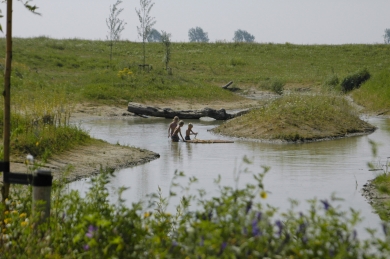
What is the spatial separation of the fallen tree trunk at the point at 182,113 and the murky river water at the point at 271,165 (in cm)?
466

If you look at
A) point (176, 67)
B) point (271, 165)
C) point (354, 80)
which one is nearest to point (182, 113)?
point (271, 165)

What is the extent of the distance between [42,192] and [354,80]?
135ft

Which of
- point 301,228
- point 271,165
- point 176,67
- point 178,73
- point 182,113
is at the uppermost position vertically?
point 176,67

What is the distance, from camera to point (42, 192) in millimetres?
6871

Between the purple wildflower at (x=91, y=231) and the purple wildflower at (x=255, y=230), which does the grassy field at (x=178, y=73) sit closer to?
the purple wildflower at (x=91, y=231)

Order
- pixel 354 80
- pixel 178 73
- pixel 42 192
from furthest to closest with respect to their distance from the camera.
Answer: pixel 178 73 < pixel 354 80 < pixel 42 192

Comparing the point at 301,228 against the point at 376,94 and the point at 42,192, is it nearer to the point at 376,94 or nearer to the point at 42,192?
the point at 42,192

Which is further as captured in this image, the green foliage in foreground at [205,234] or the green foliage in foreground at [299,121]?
the green foliage in foreground at [299,121]

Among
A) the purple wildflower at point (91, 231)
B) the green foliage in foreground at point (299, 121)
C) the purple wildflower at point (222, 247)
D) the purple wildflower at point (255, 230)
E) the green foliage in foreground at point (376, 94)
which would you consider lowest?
the purple wildflower at point (91, 231)

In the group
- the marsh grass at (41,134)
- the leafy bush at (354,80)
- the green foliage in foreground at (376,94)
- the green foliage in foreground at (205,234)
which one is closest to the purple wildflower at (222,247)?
the green foliage in foreground at (205,234)

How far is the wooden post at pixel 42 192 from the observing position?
6816 mm

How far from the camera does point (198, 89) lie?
42.9 meters

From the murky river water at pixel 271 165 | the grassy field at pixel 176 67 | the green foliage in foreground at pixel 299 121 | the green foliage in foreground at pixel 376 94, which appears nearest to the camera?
the murky river water at pixel 271 165

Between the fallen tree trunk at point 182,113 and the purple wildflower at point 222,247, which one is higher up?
the fallen tree trunk at point 182,113
